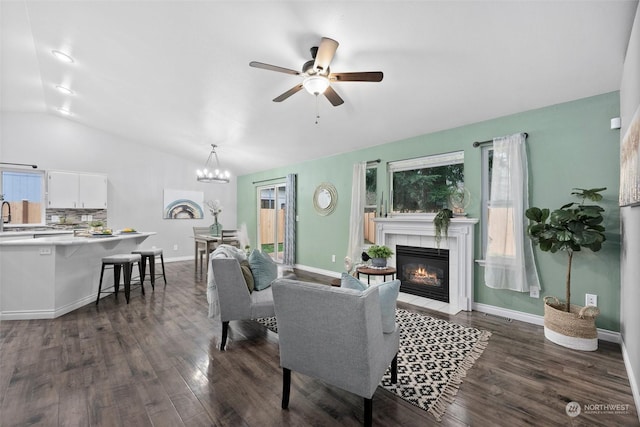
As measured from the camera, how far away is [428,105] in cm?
340

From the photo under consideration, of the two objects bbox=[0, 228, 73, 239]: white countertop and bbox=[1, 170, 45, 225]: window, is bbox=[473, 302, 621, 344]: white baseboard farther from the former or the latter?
bbox=[1, 170, 45, 225]: window

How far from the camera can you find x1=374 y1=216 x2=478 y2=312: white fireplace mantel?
3586 mm

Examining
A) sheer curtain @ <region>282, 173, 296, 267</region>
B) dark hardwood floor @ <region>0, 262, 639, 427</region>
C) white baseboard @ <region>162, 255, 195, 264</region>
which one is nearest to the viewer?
dark hardwood floor @ <region>0, 262, 639, 427</region>

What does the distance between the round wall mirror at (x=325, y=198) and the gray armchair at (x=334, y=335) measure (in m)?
3.95

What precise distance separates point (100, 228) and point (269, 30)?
13.6 ft

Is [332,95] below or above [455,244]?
above

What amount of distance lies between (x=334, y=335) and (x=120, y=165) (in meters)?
7.40

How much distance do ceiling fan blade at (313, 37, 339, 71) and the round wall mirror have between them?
335 cm

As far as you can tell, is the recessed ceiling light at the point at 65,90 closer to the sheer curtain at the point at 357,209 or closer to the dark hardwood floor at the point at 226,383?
the dark hardwood floor at the point at 226,383

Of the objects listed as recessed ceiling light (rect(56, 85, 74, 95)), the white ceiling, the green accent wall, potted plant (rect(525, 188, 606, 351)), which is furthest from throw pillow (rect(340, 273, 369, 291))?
recessed ceiling light (rect(56, 85, 74, 95))

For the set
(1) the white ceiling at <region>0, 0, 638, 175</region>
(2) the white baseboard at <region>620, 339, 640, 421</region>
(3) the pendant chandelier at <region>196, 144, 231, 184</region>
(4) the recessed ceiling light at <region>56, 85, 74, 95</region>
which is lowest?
(2) the white baseboard at <region>620, 339, 640, 421</region>

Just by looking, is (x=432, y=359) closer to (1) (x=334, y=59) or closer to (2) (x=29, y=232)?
(1) (x=334, y=59)

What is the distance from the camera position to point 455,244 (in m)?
3.76

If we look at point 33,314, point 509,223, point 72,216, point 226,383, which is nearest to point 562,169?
point 509,223
